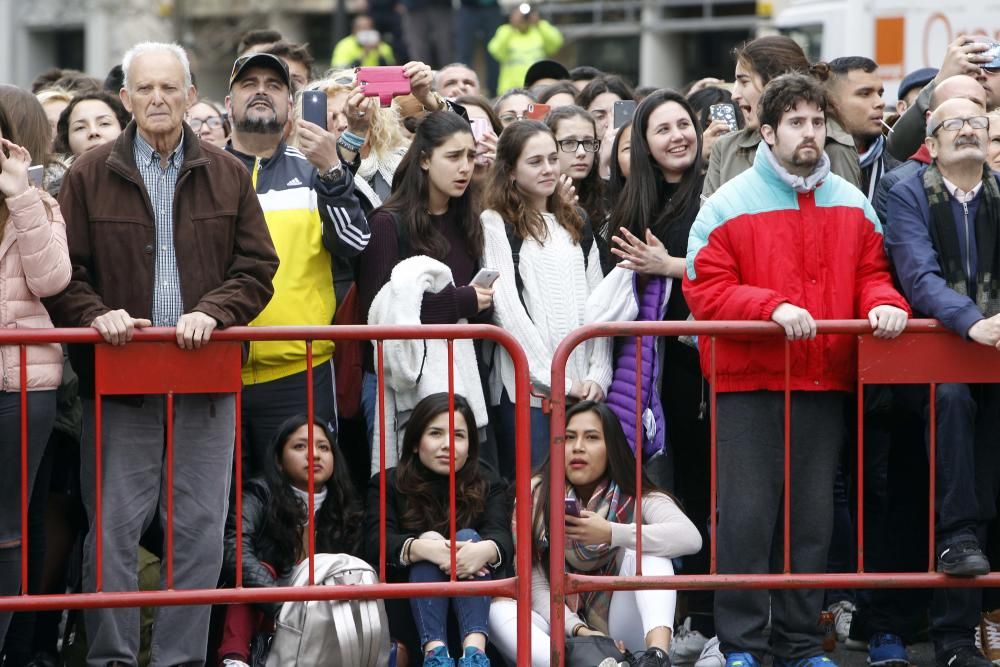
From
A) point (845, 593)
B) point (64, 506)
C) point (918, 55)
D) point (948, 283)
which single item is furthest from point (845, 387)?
point (918, 55)

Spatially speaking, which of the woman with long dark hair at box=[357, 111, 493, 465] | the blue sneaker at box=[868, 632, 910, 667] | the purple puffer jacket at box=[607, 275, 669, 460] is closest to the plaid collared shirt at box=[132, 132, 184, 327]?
the woman with long dark hair at box=[357, 111, 493, 465]

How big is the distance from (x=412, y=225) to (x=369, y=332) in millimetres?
1198

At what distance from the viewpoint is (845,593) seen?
25.4 feet

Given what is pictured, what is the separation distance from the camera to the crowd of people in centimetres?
630

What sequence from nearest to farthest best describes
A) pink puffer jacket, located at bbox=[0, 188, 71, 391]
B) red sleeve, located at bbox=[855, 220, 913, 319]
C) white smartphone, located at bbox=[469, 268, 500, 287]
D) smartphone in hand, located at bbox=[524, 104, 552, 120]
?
1. pink puffer jacket, located at bbox=[0, 188, 71, 391]
2. red sleeve, located at bbox=[855, 220, 913, 319]
3. white smartphone, located at bbox=[469, 268, 500, 287]
4. smartphone in hand, located at bbox=[524, 104, 552, 120]

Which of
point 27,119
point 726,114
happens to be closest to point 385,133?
point 726,114

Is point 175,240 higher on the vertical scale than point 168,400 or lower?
higher

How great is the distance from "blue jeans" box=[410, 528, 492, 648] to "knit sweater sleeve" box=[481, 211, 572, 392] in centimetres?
84

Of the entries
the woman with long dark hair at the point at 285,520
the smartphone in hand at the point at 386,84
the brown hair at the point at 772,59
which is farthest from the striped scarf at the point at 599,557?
the brown hair at the point at 772,59

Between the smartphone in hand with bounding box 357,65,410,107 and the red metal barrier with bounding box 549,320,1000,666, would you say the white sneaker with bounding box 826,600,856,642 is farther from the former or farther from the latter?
the smartphone in hand with bounding box 357,65,410,107

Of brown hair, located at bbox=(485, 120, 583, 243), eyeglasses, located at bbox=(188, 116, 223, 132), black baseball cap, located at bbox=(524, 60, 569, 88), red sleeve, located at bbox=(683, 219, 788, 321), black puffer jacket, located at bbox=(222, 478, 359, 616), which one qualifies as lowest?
black puffer jacket, located at bbox=(222, 478, 359, 616)

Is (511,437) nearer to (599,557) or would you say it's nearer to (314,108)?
(599,557)

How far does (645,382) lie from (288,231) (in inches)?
65.8

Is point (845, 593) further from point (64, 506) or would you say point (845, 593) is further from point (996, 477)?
point (64, 506)
